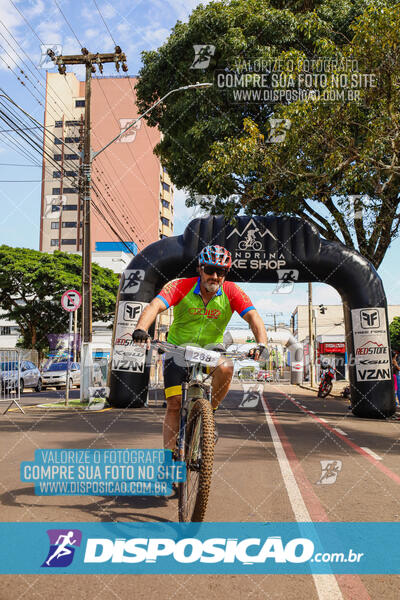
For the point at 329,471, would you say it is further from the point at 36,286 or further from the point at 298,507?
the point at 36,286

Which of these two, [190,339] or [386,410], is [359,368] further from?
[190,339]

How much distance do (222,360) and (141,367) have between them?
10.2 m

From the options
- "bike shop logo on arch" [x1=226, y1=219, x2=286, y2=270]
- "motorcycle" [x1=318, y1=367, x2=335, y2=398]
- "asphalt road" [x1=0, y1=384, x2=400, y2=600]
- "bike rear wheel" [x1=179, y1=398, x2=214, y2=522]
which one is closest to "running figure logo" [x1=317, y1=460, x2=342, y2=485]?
"asphalt road" [x1=0, y1=384, x2=400, y2=600]

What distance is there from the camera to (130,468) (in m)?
5.97

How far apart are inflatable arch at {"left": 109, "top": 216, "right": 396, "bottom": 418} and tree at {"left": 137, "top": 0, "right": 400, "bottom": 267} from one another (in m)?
0.70

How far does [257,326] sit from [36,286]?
115 ft

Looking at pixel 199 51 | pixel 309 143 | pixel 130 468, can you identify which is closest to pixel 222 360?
pixel 130 468

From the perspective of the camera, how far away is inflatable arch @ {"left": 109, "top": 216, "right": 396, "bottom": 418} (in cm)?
1397

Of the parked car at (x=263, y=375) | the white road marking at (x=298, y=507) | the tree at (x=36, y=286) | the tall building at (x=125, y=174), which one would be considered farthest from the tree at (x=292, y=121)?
the tall building at (x=125, y=174)

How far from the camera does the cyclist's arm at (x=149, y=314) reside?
169 inches

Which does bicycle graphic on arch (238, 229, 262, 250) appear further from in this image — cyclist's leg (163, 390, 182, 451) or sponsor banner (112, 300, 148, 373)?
cyclist's leg (163, 390, 182, 451)

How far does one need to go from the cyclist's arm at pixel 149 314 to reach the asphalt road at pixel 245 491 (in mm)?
1460

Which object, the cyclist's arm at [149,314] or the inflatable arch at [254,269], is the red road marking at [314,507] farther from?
the inflatable arch at [254,269]

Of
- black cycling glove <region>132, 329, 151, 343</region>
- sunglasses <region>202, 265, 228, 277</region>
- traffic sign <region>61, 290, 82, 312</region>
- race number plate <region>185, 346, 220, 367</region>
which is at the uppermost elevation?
traffic sign <region>61, 290, 82, 312</region>
